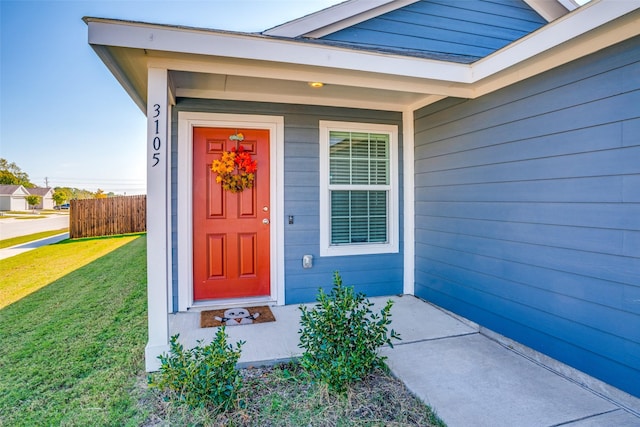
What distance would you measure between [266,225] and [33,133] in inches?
748

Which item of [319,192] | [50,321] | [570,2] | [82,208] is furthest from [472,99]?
[82,208]

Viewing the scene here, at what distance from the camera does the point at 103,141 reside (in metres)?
18.6

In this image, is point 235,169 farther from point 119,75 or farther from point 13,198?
point 13,198

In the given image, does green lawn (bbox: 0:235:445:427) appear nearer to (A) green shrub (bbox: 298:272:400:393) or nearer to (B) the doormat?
(A) green shrub (bbox: 298:272:400:393)

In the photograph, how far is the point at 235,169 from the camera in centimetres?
382

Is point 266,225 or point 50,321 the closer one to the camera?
point 50,321

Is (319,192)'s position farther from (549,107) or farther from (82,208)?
(82,208)

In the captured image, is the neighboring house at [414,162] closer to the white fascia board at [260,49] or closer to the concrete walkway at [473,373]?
the white fascia board at [260,49]

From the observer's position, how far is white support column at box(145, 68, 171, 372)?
8.05 feet

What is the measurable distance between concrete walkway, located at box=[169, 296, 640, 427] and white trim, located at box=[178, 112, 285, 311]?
1.14 feet

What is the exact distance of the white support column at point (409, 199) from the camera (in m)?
4.21

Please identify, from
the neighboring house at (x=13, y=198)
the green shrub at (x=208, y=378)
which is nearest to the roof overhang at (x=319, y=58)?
the green shrub at (x=208, y=378)

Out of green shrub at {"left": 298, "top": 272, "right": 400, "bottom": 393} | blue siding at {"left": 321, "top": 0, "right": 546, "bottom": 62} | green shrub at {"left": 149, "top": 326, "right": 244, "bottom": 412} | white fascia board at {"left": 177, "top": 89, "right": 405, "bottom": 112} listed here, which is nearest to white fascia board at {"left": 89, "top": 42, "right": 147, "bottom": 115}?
white fascia board at {"left": 177, "top": 89, "right": 405, "bottom": 112}

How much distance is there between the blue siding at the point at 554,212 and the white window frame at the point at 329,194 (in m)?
0.63
